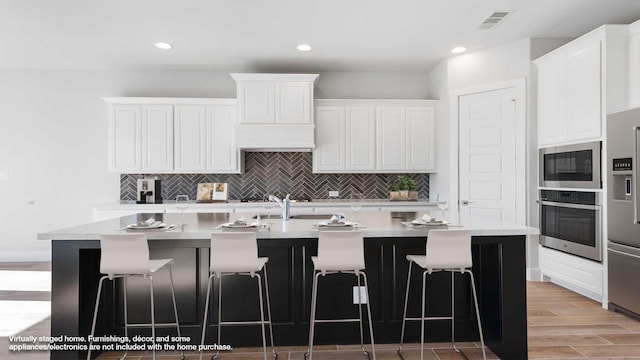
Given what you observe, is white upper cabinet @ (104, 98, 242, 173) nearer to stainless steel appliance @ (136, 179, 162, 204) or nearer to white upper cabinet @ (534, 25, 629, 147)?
stainless steel appliance @ (136, 179, 162, 204)

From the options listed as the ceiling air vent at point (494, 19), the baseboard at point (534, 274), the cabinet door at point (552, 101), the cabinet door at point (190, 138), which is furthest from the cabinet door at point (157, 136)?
the baseboard at point (534, 274)

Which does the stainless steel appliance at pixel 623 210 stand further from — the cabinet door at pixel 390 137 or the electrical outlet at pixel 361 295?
the cabinet door at pixel 390 137

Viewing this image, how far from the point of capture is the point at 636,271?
3121 millimetres

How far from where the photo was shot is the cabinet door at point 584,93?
11.6 ft

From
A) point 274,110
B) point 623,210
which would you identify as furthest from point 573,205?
point 274,110

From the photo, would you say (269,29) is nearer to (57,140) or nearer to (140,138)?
(140,138)

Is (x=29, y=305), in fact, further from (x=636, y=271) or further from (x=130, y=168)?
(x=636, y=271)

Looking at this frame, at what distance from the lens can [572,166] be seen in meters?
3.82

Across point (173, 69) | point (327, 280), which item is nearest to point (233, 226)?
point (327, 280)

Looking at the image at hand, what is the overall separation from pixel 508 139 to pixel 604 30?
1427 millimetres

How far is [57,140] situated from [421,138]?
5.20 metres

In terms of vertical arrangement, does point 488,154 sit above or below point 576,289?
above

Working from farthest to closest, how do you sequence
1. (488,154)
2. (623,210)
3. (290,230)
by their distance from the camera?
(488,154) → (623,210) → (290,230)

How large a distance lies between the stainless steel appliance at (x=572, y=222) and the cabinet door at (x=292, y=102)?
2986 millimetres
